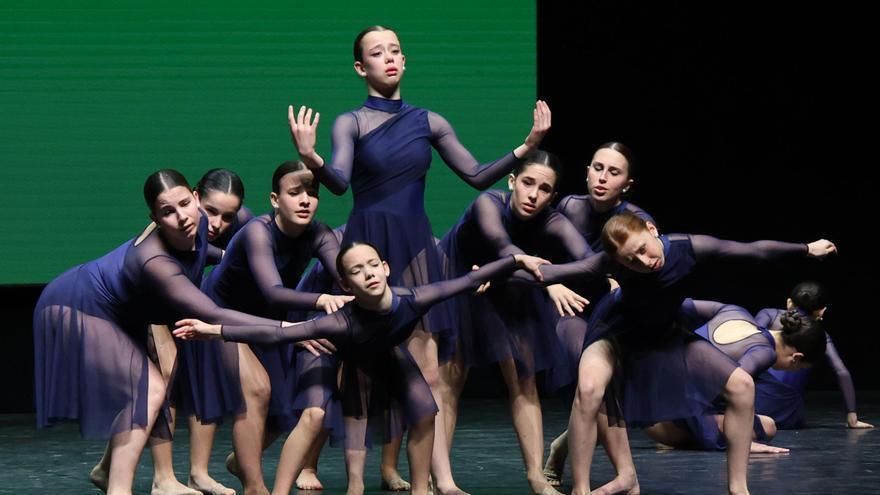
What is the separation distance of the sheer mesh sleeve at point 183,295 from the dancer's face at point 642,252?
99 centimetres

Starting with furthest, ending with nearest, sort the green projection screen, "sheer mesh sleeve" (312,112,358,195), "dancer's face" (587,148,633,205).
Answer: the green projection screen
"dancer's face" (587,148,633,205)
"sheer mesh sleeve" (312,112,358,195)

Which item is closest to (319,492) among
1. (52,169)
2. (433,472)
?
(433,472)

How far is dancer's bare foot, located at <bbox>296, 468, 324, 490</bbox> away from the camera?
460 cm

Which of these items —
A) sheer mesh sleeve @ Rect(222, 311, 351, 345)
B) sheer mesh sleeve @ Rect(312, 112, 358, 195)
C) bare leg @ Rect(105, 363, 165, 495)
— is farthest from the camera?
sheer mesh sleeve @ Rect(312, 112, 358, 195)

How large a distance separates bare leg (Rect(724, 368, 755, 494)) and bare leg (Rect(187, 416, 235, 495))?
5.04 ft

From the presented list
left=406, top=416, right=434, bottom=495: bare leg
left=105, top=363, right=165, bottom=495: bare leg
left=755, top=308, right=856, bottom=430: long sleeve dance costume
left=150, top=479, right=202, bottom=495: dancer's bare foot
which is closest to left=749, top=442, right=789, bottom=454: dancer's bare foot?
left=755, top=308, right=856, bottom=430: long sleeve dance costume

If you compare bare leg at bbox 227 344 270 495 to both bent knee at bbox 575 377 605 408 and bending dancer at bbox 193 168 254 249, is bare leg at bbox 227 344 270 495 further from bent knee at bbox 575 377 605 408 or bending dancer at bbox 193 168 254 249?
bent knee at bbox 575 377 605 408

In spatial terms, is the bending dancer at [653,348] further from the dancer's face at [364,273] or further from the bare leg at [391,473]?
the bare leg at [391,473]

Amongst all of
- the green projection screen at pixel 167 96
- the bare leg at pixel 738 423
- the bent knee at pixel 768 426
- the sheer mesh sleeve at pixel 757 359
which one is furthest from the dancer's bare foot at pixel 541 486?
the green projection screen at pixel 167 96

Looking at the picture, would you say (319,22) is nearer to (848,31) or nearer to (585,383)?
(848,31)

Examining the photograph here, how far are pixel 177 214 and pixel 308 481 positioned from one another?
1.13 meters

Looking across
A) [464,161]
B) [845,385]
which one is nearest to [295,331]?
[464,161]

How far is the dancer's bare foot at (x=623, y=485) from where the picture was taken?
14.5ft

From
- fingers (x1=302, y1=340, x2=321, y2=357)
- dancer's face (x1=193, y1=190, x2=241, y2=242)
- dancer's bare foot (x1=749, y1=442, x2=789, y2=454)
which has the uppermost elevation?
dancer's face (x1=193, y1=190, x2=241, y2=242)
